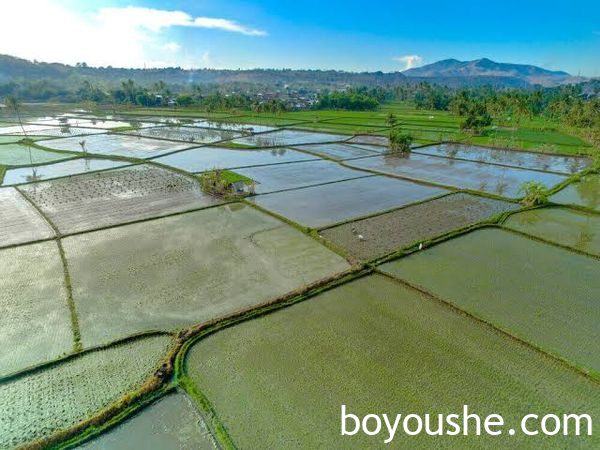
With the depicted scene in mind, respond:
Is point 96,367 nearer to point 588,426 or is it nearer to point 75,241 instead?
point 75,241

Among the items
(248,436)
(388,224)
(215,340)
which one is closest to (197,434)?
(248,436)

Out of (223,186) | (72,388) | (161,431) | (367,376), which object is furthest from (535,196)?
(72,388)

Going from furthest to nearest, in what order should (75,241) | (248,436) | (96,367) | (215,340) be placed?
(75,241), (215,340), (96,367), (248,436)

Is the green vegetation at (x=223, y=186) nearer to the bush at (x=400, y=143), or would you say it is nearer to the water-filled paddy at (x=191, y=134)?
the water-filled paddy at (x=191, y=134)

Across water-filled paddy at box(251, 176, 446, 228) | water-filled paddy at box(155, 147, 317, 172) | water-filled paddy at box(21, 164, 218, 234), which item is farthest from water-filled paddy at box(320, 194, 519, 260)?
water-filled paddy at box(155, 147, 317, 172)

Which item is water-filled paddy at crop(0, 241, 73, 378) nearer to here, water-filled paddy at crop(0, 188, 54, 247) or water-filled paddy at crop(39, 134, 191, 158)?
water-filled paddy at crop(0, 188, 54, 247)

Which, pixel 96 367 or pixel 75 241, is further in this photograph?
pixel 75 241
